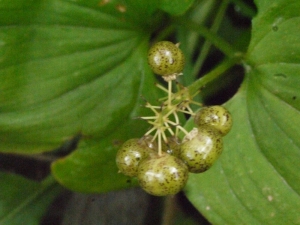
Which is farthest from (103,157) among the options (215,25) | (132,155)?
(215,25)

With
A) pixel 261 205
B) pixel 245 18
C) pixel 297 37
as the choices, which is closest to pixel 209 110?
pixel 297 37

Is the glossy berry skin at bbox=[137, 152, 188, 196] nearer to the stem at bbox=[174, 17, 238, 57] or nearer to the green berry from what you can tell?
the green berry

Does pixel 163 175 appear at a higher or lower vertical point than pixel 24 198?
higher

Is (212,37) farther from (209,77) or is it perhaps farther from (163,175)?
(163,175)

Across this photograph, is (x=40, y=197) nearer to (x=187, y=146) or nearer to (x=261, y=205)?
(x=261, y=205)

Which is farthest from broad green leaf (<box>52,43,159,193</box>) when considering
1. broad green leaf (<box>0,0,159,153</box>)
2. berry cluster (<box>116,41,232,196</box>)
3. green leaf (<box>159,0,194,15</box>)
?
berry cluster (<box>116,41,232,196</box>)
